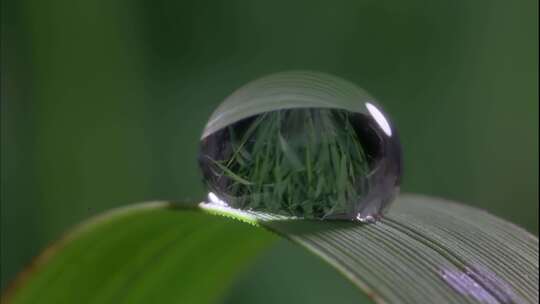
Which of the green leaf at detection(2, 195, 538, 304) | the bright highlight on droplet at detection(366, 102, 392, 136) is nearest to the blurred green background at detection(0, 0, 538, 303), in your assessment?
the green leaf at detection(2, 195, 538, 304)

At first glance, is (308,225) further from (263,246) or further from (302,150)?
(263,246)

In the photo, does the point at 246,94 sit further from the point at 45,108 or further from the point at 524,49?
the point at 524,49

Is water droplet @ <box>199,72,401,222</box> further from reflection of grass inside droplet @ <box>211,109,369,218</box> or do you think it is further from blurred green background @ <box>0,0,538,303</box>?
blurred green background @ <box>0,0,538,303</box>

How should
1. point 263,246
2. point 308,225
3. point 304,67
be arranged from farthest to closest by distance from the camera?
1. point 304,67
2. point 263,246
3. point 308,225

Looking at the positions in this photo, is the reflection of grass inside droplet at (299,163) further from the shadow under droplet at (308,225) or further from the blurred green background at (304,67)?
the blurred green background at (304,67)

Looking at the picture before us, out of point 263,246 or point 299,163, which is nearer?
point 299,163

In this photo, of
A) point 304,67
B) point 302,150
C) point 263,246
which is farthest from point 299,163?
point 304,67

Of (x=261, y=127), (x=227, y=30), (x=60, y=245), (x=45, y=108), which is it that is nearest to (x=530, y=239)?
(x=261, y=127)
